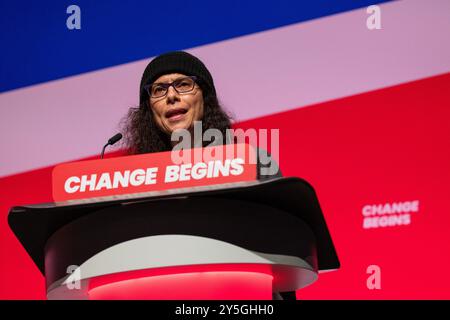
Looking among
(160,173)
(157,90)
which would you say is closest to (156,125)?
(157,90)

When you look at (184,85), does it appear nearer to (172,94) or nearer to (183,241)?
(172,94)

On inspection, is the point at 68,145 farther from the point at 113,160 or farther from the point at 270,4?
the point at 113,160

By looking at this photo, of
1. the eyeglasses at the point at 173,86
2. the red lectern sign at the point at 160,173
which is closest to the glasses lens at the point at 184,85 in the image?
the eyeglasses at the point at 173,86

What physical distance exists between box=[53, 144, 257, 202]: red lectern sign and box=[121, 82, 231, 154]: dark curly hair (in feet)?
2.62

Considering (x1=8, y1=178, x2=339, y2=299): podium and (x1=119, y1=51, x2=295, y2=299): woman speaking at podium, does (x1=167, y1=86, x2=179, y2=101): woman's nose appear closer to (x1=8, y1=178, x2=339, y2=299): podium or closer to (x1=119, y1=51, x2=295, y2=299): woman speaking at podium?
(x1=119, y1=51, x2=295, y2=299): woman speaking at podium

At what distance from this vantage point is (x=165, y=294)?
1492 mm

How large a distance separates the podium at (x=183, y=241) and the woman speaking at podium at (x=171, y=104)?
704 mm

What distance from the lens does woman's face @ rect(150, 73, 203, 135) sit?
2215mm

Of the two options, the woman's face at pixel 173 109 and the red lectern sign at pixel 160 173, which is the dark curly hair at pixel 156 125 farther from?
the red lectern sign at pixel 160 173

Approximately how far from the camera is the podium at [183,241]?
1470mm

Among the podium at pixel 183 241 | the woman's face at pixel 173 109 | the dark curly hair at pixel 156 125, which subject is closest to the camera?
the podium at pixel 183 241

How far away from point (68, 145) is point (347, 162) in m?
1.13

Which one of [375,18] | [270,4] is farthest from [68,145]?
[375,18]

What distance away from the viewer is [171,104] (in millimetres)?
2225
